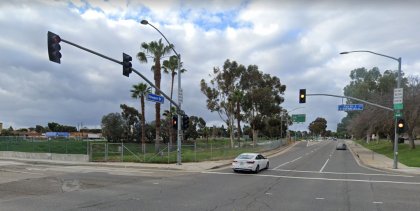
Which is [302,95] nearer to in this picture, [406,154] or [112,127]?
[406,154]

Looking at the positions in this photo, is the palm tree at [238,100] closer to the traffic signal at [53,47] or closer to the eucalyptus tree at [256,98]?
the eucalyptus tree at [256,98]

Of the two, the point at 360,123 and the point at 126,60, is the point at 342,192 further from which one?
the point at 360,123

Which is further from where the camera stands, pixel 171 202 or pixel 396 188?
pixel 396 188

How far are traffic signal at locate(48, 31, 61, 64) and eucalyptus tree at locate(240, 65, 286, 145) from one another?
2212 inches

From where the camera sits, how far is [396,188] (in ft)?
62.0

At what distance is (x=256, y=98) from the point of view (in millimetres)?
74000

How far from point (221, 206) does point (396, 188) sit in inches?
381

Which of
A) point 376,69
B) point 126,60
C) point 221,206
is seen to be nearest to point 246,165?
point 126,60

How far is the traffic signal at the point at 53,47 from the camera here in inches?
747

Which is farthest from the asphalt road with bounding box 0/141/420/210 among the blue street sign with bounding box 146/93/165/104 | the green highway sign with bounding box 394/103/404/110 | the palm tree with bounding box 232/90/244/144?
the palm tree with bounding box 232/90/244/144

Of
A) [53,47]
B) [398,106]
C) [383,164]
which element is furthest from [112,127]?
[53,47]

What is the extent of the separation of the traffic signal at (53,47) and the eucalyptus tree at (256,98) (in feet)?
184

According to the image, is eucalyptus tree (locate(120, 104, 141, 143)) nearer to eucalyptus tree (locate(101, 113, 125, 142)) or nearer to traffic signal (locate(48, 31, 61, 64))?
eucalyptus tree (locate(101, 113, 125, 142))

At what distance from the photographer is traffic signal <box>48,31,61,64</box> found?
1897 cm
